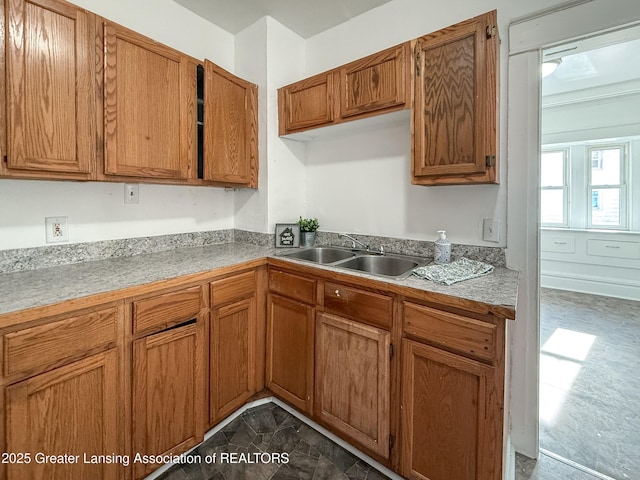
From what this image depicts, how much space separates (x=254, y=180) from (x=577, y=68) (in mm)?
3666

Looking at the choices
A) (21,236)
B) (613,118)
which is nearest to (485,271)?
(21,236)

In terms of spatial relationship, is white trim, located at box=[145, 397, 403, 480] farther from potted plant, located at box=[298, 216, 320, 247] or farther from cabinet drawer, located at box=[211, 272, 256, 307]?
potted plant, located at box=[298, 216, 320, 247]

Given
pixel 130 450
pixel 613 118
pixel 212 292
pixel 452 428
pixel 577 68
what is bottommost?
pixel 130 450

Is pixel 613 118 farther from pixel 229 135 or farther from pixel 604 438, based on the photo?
pixel 229 135

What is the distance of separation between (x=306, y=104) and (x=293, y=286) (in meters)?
1.24

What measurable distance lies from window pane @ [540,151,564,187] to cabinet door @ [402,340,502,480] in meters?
4.71

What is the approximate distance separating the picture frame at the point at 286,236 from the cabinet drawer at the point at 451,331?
1116 mm

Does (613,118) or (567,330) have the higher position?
→ (613,118)

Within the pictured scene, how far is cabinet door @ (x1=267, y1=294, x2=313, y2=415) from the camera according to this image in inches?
65.2

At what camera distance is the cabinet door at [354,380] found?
1.37 meters

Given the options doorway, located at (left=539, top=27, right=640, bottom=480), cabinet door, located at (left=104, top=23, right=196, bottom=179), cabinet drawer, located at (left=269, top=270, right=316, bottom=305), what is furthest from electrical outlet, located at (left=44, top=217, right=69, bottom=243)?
doorway, located at (left=539, top=27, right=640, bottom=480)

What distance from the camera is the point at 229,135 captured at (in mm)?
1963

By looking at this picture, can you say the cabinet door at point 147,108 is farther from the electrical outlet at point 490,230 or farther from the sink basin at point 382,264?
the electrical outlet at point 490,230

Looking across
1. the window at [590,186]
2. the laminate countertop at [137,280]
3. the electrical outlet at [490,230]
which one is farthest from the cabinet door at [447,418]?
the window at [590,186]
